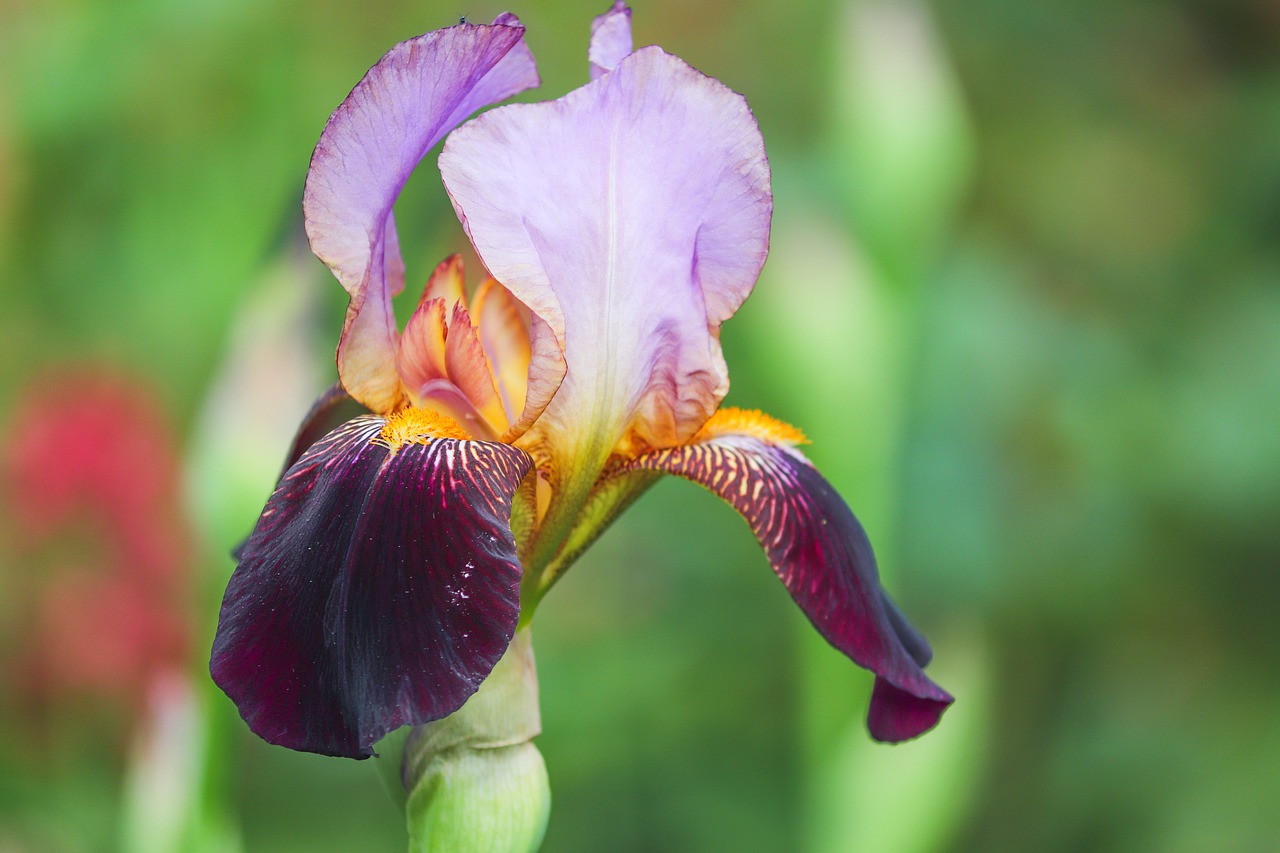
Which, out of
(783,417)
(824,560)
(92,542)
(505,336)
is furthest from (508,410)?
(92,542)

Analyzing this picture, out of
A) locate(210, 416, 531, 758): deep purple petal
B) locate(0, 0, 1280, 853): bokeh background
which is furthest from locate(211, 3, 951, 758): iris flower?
locate(0, 0, 1280, 853): bokeh background

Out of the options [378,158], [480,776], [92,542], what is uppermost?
[378,158]

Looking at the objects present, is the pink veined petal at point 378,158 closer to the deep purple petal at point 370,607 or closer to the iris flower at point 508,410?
the iris flower at point 508,410

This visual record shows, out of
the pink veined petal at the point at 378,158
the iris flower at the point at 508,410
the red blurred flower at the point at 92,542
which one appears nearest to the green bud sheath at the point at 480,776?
the iris flower at the point at 508,410

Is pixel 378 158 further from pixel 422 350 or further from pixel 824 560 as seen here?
pixel 824 560

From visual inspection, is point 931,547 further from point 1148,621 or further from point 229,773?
point 229,773

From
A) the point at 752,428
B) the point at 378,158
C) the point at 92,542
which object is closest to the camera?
the point at 378,158

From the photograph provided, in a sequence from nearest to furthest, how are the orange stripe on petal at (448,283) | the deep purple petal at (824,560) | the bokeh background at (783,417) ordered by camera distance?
the deep purple petal at (824,560), the orange stripe on petal at (448,283), the bokeh background at (783,417)
